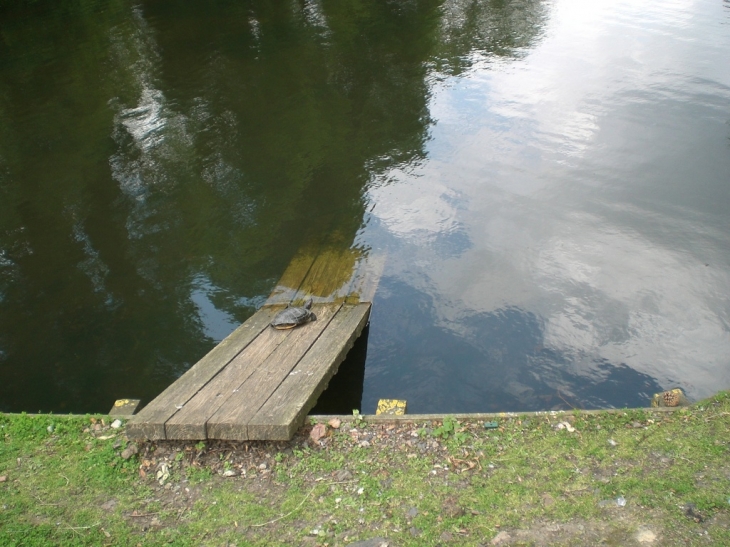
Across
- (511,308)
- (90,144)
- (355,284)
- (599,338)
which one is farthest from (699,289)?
(90,144)

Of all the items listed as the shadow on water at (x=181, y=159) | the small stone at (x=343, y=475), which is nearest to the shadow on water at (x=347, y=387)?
the shadow on water at (x=181, y=159)

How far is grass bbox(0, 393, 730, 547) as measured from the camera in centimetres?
371

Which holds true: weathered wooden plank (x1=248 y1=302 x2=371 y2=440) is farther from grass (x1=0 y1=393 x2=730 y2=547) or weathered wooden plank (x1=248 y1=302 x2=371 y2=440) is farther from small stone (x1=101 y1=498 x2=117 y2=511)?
small stone (x1=101 y1=498 x2=117 y2=511)

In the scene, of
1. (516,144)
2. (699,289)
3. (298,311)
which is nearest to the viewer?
(298,311)

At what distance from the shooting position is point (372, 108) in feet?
36.2

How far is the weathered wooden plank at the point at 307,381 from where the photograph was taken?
4.40 meters

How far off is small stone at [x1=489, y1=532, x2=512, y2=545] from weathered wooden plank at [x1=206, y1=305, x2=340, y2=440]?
1.86 m

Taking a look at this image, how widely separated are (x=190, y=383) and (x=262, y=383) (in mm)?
613

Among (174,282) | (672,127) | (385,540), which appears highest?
Result: (672,127)

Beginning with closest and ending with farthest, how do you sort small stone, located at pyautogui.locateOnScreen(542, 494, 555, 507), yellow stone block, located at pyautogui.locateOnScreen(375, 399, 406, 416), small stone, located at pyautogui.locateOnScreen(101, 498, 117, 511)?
1. small stone, located at pyautogui.locateOnScreen(542, 494, 555, 507)
2. small stone, located at pyautogui.locateOnScreen(101, 498, 117, 511)
3. yellow stone block, located at pyautogui.locateOnScreen(375, 399, 406, 416)

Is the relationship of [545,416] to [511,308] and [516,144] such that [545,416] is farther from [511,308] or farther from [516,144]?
[516,144]

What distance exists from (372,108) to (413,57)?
3042 mm

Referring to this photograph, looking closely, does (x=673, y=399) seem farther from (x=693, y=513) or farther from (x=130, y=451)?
(x=130, y=451)

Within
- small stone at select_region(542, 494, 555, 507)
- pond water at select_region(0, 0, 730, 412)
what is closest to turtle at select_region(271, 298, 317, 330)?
pond water at select_region(0, 0, 730, 412)
